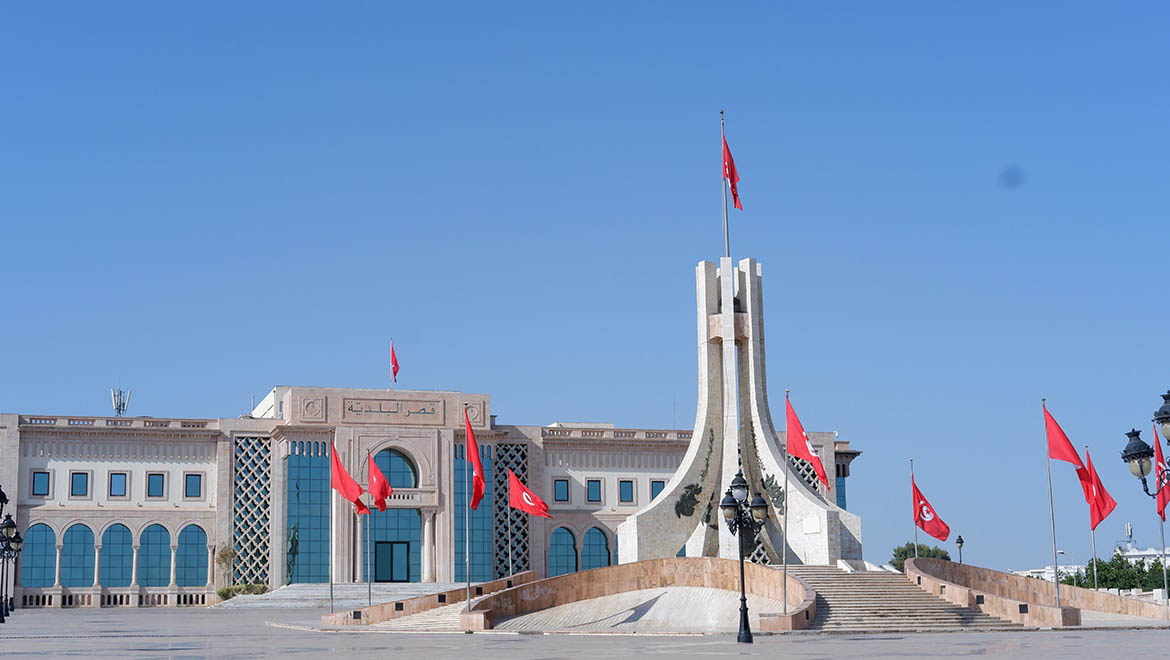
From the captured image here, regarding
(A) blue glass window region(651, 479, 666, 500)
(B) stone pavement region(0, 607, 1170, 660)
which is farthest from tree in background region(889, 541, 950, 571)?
(B) stone pavement region(0, 607, 1170, 660)

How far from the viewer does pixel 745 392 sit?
135 feet

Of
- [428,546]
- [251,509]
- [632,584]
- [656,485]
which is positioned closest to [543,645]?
[632,584]

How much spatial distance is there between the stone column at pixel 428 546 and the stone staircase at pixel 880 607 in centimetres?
2411

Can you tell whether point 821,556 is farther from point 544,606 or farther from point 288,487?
point 288,487

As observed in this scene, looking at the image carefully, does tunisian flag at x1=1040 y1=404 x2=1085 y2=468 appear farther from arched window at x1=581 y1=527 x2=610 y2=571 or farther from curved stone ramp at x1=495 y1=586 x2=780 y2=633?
arched window at x1=581 y1=527 x2=610 y2=571

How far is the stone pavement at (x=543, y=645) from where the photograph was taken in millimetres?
19000

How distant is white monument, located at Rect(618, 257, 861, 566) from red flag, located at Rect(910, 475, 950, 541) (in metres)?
5.48

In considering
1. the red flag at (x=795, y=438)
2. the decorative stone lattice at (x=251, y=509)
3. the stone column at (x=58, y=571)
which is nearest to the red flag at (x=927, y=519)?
the red flag at (x=795, y=438)

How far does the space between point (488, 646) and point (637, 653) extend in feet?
10.8

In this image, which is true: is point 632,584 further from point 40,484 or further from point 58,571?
point 40,484

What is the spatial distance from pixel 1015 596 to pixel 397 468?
26783mm

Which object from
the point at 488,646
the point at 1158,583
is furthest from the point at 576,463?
the point at 488,646

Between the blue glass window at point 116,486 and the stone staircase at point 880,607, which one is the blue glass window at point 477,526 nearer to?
the blue glass window at point 116,486

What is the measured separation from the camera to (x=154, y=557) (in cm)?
5431
